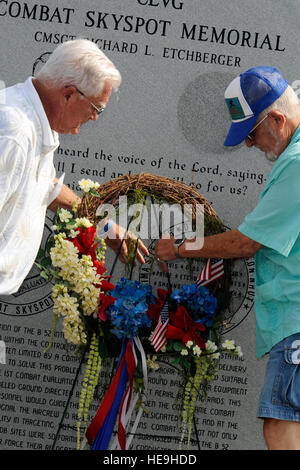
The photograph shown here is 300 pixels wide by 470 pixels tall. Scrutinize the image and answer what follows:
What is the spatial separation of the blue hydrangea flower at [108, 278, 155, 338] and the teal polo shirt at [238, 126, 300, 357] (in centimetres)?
50

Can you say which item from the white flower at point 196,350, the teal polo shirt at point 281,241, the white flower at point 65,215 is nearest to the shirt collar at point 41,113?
the white flower at point 65,215

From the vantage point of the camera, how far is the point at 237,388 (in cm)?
334

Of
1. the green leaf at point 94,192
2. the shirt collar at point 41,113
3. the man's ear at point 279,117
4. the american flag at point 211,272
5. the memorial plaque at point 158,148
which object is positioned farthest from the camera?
the memorial plaque at point 158,148

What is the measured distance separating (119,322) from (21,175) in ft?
2.56

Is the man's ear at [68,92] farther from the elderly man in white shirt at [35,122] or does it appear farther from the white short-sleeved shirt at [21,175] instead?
the white short-sleeved shirt at [21,175]

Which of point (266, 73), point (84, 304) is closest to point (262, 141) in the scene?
point (266, 73)

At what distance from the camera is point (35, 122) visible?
2332 millimetres

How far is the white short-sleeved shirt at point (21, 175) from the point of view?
220cm

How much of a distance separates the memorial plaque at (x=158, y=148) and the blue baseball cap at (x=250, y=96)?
2.36 feet

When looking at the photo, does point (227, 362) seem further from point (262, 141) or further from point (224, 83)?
point (224, 83)

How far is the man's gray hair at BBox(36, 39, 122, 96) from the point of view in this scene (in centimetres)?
237

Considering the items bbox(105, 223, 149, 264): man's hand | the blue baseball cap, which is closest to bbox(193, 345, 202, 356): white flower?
bbox(105, 223, 149, 264): man's hand

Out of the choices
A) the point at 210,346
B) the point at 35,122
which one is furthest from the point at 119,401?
the point at 35,122

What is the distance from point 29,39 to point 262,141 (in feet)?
4.93
